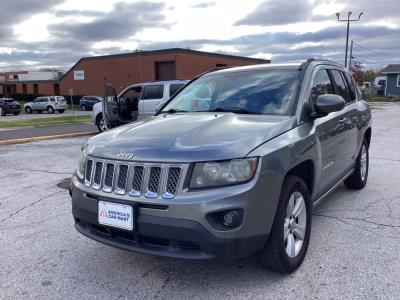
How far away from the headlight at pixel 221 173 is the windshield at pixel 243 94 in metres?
1.06

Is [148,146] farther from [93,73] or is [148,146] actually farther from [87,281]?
[93,73]

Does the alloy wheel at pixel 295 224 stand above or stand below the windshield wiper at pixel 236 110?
below

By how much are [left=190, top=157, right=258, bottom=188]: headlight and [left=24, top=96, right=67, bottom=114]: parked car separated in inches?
1527

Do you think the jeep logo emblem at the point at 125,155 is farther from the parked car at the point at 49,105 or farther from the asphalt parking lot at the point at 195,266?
the parked car at the point at 49,105

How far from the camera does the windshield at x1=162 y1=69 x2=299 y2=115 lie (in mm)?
3904

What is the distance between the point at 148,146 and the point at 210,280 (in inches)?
47.8

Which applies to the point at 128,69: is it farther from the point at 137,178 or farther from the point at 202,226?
the point at 202,226

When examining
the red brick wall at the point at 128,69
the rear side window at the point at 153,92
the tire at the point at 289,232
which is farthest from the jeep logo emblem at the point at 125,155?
the red brick wall at the point at 128,69

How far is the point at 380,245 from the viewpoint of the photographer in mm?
3930

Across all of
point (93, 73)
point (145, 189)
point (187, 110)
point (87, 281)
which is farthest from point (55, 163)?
point (93, 73)

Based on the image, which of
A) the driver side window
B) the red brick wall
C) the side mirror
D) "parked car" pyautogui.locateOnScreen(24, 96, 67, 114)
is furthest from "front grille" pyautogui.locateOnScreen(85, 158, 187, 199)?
"parked car" pyautogui.locateOnScreen(24, 96, 67, 114)

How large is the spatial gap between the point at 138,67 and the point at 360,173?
1525 inches

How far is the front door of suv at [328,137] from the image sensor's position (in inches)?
158

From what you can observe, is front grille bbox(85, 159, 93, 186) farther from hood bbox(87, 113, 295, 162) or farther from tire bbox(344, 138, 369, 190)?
tire bbox(344, 138, 369, 190)
